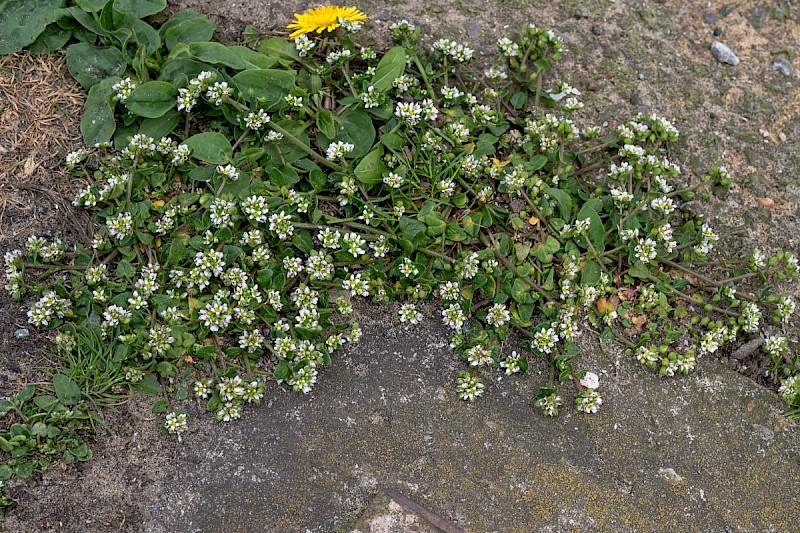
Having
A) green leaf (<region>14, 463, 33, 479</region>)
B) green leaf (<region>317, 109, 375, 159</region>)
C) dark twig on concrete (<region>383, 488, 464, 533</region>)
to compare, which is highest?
green leaf (<region>317, 109, 375, 159</region>)

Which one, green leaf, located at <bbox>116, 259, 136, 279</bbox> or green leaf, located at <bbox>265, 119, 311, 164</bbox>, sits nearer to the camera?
green leaf, located at <bbox>116, 259, 136, 279</bbox>

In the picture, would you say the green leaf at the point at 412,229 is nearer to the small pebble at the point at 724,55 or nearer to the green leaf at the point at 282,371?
the green leaf at the point at 282,371

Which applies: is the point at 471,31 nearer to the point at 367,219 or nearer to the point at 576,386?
the point at 367,219

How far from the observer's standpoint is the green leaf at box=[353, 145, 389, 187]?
10.9 feet

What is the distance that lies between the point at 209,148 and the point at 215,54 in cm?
52

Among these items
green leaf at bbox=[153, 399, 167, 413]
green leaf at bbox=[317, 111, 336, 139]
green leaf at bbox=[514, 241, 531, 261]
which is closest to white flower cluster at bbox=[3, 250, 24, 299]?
green leaf at bbox=[153, 399, 167, 413]

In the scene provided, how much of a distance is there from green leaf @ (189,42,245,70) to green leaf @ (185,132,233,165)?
0.40 metres

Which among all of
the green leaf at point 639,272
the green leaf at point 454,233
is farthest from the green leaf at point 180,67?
the green leaf at point 639,272

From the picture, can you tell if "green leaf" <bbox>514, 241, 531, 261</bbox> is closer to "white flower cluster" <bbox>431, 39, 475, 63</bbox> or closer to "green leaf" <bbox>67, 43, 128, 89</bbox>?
"white flower cluster" <bbox>431, 39, 475, 63</bbox>

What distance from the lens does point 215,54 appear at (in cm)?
343

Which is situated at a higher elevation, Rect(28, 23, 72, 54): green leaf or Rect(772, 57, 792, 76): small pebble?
Rect(772, 57, 792, 76): small pebble

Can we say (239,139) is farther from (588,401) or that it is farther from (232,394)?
(588,401)

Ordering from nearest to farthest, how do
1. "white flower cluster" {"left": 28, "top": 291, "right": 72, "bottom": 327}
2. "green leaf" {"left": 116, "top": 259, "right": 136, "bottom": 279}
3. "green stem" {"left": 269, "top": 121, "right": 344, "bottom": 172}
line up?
"white flower cluster" {"left": 28, "top": 291, "right": 72, "bottom": 327}, "green leaf" {"left": 116, "top": 259, "right": 136, "bottom": 279}, "green stem" {"left": 269, "top": 121, "right": 344, "bottom": 172}

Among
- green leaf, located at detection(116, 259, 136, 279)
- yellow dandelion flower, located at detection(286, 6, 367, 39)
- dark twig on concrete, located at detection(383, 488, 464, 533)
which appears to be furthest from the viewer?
yellow dandelion flower, located at detection(286, 6, 367, 39)
